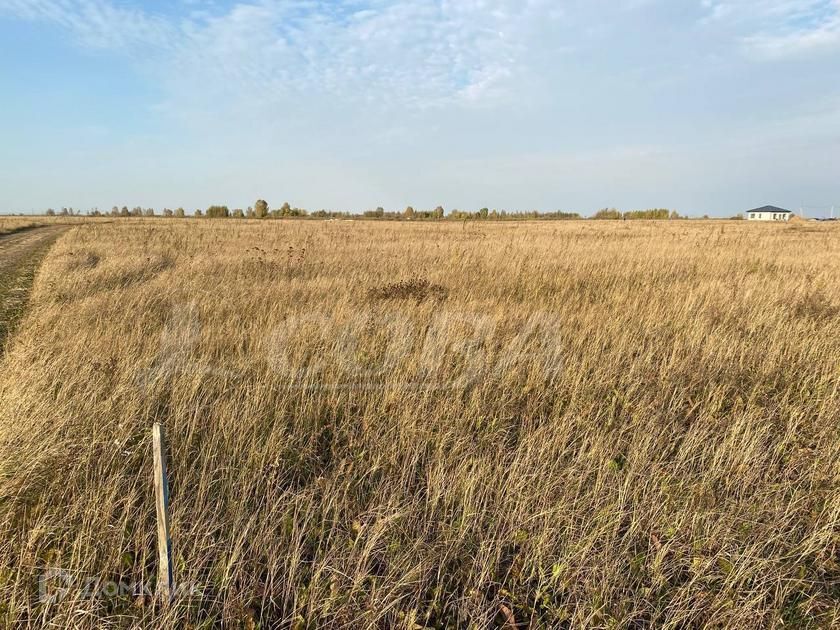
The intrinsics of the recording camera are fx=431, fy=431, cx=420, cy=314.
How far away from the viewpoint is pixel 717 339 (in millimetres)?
4652

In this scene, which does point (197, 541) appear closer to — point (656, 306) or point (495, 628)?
point (495, 628)

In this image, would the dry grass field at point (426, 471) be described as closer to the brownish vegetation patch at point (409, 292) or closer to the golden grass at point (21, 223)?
the brownish vegetation patch at point (409, 292)

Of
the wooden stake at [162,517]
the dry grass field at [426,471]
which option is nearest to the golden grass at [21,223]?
the dry grass field at [426,471]

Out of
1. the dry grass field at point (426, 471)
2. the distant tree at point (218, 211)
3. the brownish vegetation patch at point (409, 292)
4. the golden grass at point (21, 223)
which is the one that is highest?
the distant tree at point (218, 211)

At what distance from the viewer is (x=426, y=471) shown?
2539 millimetres

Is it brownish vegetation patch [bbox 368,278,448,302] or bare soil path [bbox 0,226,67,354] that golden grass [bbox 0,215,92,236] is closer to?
bare soil path [bbox 0,226,67,354]

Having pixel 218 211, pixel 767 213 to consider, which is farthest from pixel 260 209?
pixel 767 213

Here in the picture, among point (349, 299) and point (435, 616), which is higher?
point (349, 299)

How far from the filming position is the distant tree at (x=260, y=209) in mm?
72181

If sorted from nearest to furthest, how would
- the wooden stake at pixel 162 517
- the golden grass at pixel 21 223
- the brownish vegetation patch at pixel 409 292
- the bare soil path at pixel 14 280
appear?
the wooden stake at pixel 162 517, the bare soil path at pixel 14 280, the brownish vegetation patch at pixel 409 292, the golden grass at pixel 21 223

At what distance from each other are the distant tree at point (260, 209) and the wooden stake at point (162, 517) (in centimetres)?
7602

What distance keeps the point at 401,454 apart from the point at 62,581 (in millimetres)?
1675

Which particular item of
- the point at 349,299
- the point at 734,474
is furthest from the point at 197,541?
the point at 349,299

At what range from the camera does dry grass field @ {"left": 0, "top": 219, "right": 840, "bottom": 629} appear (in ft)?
5.88
